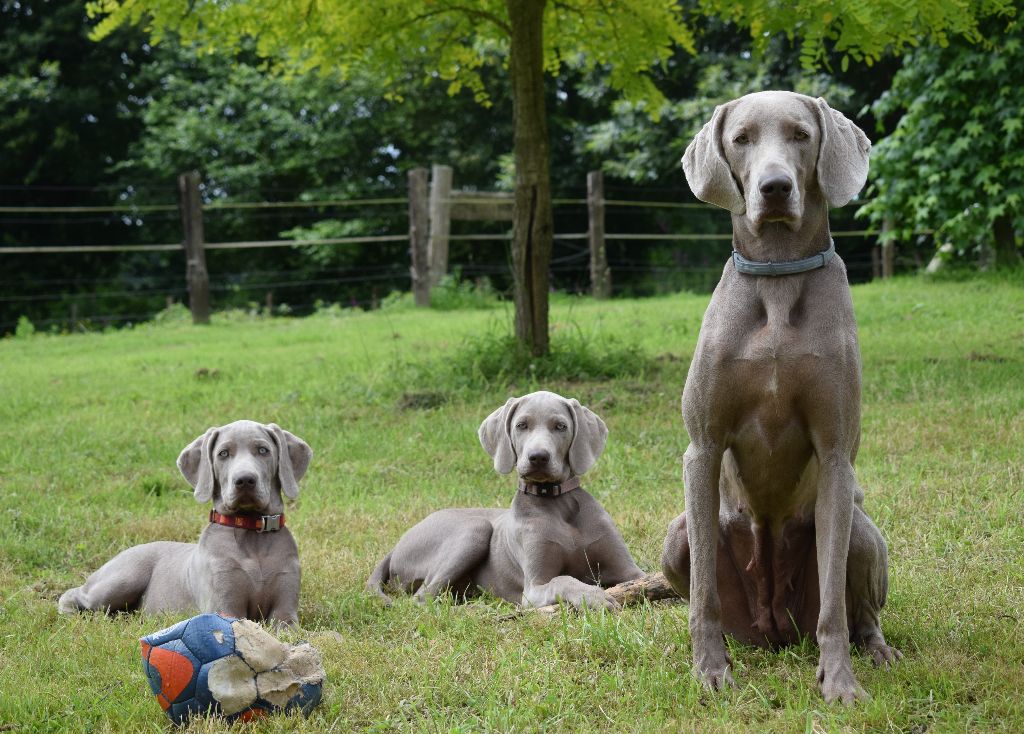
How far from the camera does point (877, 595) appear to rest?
362cm

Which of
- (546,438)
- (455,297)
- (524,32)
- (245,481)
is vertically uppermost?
(524,32)

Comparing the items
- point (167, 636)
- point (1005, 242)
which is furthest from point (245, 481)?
point (1005, 242)

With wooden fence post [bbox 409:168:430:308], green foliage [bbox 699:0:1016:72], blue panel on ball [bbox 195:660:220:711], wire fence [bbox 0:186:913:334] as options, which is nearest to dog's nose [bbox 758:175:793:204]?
blue panel on ball [bbox 195:660:220:711]

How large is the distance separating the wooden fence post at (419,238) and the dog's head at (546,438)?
1127cm

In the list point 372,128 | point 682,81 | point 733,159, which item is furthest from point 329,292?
point 733,159

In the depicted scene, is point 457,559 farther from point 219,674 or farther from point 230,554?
point 219,674

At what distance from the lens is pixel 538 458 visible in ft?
16.2

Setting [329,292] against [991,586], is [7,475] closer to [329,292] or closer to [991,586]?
[991,586]

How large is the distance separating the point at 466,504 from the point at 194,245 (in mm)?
10789

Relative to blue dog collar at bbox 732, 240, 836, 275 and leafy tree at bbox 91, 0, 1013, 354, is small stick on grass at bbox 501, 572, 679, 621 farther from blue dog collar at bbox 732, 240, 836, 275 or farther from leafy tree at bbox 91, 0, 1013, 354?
leafy tree at bbox 91, 0, 1013, 354

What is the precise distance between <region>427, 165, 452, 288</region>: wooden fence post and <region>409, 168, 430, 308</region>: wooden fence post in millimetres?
138

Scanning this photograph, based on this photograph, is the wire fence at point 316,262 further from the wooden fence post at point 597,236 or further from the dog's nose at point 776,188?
the dog's nose at point 776,188

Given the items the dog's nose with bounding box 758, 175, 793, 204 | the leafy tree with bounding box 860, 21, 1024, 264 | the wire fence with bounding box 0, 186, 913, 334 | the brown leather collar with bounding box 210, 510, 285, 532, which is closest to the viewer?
the dog's nose with bounding box 758, 175, 793, 204

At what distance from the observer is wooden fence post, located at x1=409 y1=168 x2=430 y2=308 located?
16469 mm
